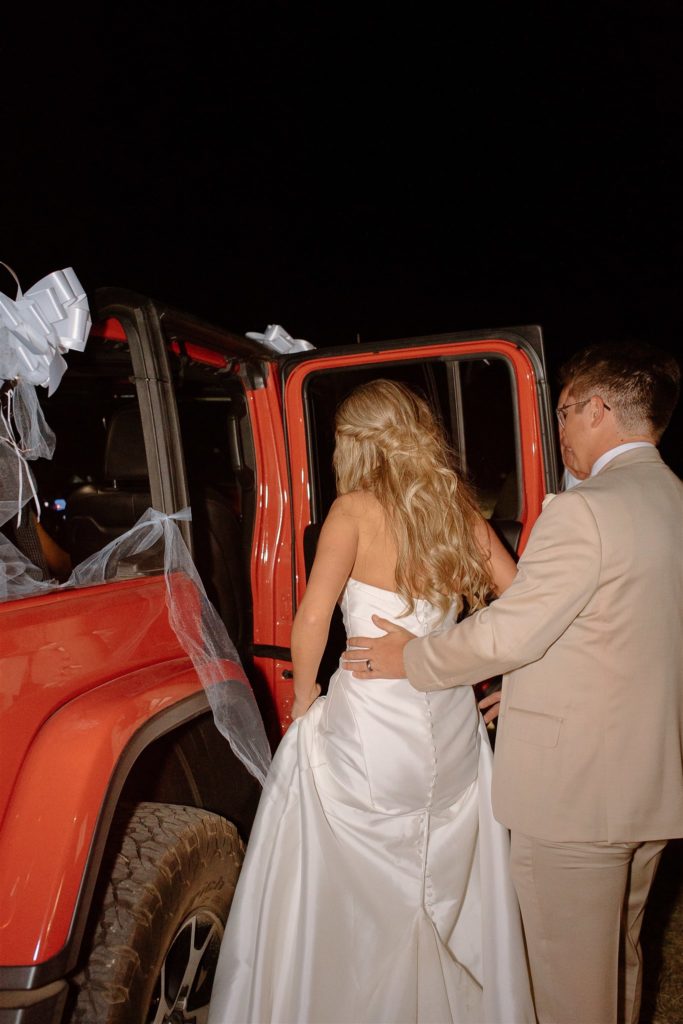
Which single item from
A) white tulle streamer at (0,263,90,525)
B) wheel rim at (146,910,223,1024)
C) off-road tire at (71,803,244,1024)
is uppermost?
white tulle streamer at (0,263,90,525)

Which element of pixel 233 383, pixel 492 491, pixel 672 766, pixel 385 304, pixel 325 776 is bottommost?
pixel 325 776

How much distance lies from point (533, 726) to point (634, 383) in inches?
35.8

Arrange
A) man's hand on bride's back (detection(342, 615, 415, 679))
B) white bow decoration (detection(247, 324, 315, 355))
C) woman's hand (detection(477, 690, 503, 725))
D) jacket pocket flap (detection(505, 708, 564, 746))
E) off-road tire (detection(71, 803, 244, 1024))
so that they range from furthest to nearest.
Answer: white bow decoration (detection(247, 324, 315, 355)), woman's hand (detection(477, 690, 503, 725)), man's hand on bride's back (detection(342, 615, 415, 679)), jacket pocket flap (detection(505, 708, 564, 746)), off-road tire (detection(71, 803, 244, 1024))

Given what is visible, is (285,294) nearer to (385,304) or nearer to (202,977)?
(385,304)

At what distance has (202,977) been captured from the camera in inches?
80.0

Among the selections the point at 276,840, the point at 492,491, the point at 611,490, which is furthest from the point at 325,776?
the point at 492,491

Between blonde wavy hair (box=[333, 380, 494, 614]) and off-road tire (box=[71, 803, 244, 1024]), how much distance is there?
2.94ft

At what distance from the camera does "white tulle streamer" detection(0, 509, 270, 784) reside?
1911 mm

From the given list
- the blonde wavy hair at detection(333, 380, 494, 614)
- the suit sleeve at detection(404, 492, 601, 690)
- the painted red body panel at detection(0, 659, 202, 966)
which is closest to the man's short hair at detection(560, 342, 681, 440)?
the suit sleeve at detection(404, 492, 601, 690)

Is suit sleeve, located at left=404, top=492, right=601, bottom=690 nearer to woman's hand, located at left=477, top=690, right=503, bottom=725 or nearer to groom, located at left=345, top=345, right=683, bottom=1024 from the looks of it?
groom, located at left=345, top=345, right=683, bottom=1024

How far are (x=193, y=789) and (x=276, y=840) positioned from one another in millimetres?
336

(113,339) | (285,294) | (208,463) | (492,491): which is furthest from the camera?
(285,294)

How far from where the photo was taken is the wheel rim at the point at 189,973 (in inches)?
71.8

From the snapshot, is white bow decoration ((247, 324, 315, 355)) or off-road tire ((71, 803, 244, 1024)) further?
white bow decoration ((247, 324, 315, 355))
